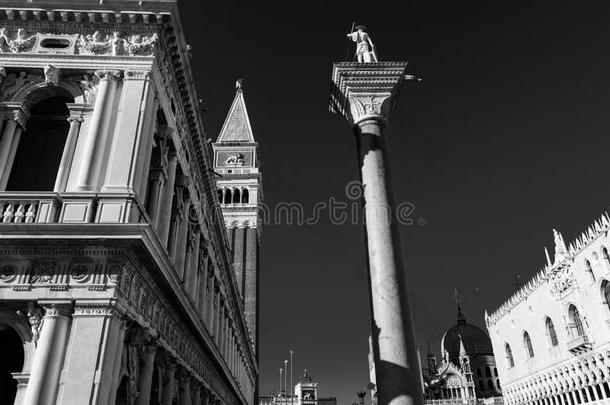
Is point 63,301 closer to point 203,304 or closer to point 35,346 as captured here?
point 35,346

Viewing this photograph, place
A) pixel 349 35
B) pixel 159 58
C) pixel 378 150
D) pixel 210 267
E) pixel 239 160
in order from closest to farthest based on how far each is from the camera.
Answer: pixel 378 150, pixel 159 58, pixel 349 35, pixel 210 267, pixel 239 160

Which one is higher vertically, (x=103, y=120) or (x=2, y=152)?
(x=103, y=120)

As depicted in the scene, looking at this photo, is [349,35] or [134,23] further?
[349,35]

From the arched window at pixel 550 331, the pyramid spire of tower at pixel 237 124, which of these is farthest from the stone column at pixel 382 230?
the arched window at pixel 550 331

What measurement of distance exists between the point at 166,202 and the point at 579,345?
5166 cm

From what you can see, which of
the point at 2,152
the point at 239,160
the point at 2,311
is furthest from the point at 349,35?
the point at 239,160

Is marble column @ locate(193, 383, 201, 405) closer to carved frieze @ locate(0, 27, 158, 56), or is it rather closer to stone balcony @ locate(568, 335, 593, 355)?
carved frieze @ locate(0, 27, 158, 56)

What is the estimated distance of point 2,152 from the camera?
38.7 feet

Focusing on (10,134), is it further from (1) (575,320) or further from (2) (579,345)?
(1) (575,320)

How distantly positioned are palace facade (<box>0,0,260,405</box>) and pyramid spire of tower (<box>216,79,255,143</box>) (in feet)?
171

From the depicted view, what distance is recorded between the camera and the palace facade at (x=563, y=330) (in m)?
47.2

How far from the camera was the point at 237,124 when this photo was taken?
240ft

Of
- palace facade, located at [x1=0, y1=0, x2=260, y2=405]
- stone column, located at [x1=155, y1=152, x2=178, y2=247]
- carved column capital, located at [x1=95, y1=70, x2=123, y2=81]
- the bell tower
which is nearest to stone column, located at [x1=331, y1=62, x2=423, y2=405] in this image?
palace facade, located at [x1=0, y1=0, x2=260, y2=405]

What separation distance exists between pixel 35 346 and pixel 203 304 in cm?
1063
